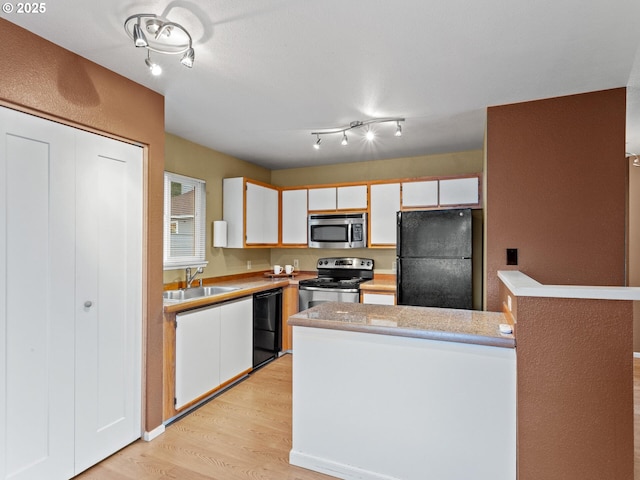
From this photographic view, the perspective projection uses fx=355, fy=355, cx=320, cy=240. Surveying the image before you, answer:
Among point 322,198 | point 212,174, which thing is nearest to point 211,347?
point 212,174

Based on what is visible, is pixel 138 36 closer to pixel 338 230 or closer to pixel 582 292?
pixel 582 292

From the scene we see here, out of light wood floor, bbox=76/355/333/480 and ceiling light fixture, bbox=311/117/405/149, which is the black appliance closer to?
light wood floor, bbox=76/355/333/480

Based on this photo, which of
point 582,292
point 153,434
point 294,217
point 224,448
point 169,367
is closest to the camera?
point 582,292

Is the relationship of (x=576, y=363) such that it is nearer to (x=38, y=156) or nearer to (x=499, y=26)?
(x=499, y=26)

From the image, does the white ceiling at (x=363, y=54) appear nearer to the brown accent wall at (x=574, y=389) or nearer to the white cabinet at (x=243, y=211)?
the white cabinet at (x=243, y=211)

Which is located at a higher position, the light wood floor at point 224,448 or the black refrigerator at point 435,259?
the black refrigerator at point 435,259

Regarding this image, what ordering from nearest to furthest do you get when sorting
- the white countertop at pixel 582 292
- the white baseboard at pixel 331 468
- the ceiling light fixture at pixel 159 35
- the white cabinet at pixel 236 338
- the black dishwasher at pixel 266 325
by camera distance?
the white countertop at pixel 582 292
the ceiling light fixture at pixel 159 35
the white baseboard at pixel 331 468
the white cabinet at pixel 236 338
the black dishwasher at pixel 266 325

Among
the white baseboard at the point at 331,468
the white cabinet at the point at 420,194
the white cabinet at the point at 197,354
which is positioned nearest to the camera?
the white baseboard at the point at 331,468

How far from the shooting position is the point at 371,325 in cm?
196

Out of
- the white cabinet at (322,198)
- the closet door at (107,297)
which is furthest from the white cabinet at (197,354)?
the white cabinet at (322,198)

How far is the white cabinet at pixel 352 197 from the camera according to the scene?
4320mm

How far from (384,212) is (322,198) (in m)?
0.82

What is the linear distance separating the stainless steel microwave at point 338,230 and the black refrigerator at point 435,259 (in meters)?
0.77

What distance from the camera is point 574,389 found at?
160cm
